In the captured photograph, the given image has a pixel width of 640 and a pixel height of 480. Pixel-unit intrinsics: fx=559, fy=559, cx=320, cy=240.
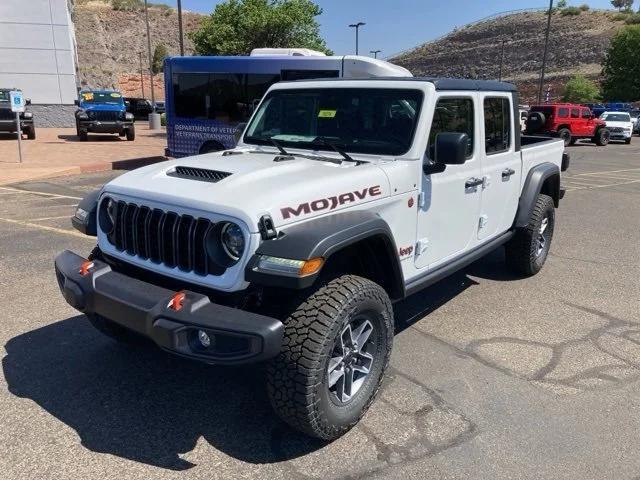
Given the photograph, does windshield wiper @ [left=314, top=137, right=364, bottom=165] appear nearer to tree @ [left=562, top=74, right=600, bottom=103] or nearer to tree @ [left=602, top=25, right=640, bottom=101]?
tree @ [left=562, top=74, right=600, bottom=103]

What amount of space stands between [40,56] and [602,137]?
27857mm

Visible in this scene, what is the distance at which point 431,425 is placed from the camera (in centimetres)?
310

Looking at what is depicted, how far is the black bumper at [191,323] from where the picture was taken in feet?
8.12

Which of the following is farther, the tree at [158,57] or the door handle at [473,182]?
the tree at [158,57]

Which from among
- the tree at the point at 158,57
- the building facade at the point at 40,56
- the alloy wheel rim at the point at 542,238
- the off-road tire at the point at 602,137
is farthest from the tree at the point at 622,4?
the alloy wheel rim at the point at 542,238

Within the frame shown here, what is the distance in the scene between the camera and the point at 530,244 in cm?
540

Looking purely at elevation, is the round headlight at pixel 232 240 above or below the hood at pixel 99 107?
below

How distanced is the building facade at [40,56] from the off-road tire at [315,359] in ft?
98.3

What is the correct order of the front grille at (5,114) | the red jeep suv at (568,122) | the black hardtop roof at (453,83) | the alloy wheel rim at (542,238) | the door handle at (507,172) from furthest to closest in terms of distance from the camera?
1. the red jeep suv at (568,122)
2. the front grille at (5,114)
3. the alloy wheel rim at (542,238)
4. the door handle at (507,172)
5. the black hardtop roof at (453,83)

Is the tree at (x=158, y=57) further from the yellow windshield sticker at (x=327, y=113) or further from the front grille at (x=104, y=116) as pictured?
the yellow windshield sticker at (x=327, y=113)

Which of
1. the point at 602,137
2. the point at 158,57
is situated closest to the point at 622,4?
the point at 158,57

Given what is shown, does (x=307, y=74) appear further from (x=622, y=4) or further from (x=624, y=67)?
(x=622, y=4)

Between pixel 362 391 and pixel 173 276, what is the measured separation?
1209 millimetres

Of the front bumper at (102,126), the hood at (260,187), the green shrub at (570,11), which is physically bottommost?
the front bumper at (102,126)
